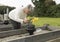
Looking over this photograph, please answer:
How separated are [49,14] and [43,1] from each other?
10.7 feet

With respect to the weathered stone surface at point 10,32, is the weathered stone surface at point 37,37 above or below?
above

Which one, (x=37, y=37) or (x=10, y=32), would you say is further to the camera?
(x=10, y=32)

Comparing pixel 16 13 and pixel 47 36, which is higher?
pixel 16 13

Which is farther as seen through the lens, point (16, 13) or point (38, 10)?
point (38, 10)

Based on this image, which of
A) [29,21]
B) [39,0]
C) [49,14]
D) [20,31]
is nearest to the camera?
[29,21]

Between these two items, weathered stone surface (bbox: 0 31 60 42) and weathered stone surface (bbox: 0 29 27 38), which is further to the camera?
weathered stone surface (bbox: 0 29 27 38)

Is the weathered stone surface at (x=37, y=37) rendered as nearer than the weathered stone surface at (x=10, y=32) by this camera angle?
Yes

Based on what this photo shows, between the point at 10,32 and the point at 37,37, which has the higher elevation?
the point at 37,37

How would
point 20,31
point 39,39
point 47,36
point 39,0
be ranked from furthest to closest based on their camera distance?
1. point 39,0
2. point 20,31
3. point 47,36
4. point 39,39

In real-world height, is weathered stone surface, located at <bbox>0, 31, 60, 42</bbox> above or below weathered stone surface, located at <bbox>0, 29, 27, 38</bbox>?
above

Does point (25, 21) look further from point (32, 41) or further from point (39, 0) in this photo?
point (39, 0)

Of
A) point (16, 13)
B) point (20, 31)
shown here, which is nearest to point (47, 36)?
point (16, 13)

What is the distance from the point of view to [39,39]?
23.9ft

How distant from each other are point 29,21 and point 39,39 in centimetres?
123
